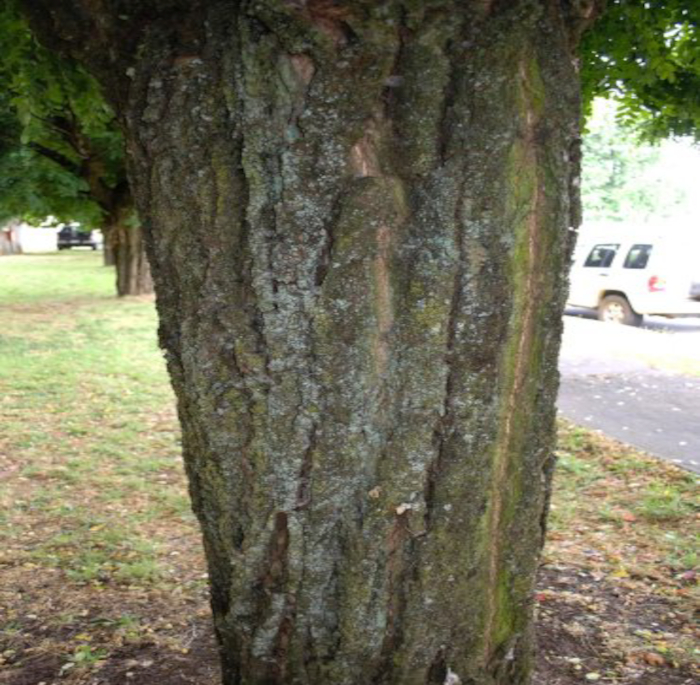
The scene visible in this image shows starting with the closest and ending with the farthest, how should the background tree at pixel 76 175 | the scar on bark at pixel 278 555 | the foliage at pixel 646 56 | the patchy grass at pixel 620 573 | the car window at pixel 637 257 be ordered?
1. the scar on bark at pixel 278 555
2. the patchy grass at pixel 620 573
3. the foliage at pixel 646 56
4. the background tree at pixel 76 175
5. the car window at pixel 637 257

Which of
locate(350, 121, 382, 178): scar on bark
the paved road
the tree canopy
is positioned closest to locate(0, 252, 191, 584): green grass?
the tree canopy

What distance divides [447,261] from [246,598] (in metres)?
1.08

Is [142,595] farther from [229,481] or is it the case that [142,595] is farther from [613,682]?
[613,682]

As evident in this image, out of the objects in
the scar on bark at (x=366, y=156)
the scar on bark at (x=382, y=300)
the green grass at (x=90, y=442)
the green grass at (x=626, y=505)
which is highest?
the scar on bark at (x=366, y=156)

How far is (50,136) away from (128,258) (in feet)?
13.9

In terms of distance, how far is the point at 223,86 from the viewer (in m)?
1.91

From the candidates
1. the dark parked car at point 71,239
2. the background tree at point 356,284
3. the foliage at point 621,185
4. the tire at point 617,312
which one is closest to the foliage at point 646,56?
the background tree at point 356,284

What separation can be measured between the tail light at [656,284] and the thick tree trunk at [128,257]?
881 centimetres

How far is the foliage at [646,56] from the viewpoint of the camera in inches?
137

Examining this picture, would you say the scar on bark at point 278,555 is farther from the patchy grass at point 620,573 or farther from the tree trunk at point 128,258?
the tree trunk at point 128,258

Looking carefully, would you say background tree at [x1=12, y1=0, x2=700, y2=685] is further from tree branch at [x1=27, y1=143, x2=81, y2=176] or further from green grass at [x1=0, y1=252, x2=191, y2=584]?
tree branch at [x1=27, y1=143, x2=81, y2=176]

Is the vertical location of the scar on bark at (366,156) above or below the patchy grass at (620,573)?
above

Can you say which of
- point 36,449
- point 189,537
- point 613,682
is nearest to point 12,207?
point 36,449

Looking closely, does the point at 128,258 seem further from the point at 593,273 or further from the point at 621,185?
the point at 621,185
